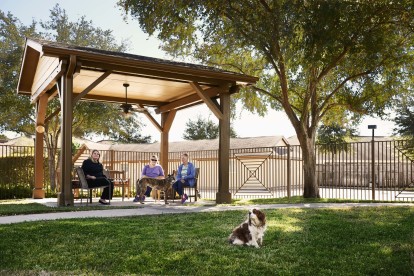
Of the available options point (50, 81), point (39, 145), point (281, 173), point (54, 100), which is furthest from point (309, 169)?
point (54, 100)

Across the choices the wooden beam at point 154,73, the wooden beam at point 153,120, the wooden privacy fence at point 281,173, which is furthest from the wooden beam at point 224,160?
the wooden beam at point 153,120

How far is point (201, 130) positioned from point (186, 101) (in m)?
39.3

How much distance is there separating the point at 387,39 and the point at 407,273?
35.3ft

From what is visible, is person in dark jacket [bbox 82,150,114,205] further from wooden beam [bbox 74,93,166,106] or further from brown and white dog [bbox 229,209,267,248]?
brown and white dog [bbox 229,209,267,248]

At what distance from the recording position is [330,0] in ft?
39.1

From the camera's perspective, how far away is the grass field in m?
4.74

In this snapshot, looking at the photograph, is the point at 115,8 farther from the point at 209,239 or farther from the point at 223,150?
the point at 209,239

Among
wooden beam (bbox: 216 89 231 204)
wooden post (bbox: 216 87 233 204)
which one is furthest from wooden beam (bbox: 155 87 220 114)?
wooden beam (bbox: 216 89 231 204)

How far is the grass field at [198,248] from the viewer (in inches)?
187

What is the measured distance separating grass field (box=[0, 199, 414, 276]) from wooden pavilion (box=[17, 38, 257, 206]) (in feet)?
13.5

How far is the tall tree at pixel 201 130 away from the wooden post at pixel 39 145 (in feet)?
127

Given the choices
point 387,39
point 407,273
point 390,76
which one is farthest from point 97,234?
point 390,76

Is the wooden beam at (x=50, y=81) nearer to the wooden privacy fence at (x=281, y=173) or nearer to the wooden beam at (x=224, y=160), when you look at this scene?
the wooden privacy fence at (x=281, y=173)

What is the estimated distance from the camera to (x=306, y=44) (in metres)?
12.8
